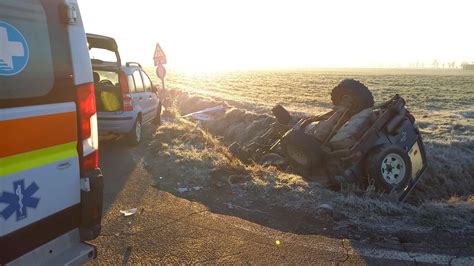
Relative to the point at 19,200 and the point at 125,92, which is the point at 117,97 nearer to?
the point at 125,92

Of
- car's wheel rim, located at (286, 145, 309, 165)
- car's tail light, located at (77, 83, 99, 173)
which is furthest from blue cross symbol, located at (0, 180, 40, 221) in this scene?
car's wheel rim, located at (286, 145, 309, 165)

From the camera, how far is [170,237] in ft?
13.4

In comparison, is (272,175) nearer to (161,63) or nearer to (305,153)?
(305,153)

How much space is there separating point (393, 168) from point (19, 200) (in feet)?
16.8

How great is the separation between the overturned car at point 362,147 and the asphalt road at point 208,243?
216 centimetres

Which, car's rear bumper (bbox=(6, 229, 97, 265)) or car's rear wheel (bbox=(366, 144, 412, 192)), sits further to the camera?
car's rear wheel (bbox=(366, 144, 412, 192))

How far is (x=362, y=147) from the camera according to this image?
611 centimetres

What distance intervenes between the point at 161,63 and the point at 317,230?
12.9 metres

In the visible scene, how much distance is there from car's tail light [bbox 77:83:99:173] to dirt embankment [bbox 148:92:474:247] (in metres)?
2.22

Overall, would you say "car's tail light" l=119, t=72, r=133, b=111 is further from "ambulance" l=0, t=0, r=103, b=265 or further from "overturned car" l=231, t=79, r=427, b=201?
"ambulance" l=0, t=0, r=103, b=265

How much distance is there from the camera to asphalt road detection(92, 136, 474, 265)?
3.64 meters

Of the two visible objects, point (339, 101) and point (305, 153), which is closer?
point (305, 153)

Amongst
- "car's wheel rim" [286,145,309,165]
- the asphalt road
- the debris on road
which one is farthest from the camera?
"car's wheel rim" [286,145,309,165]

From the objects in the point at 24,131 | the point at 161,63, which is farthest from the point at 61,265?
the point at 161,63
